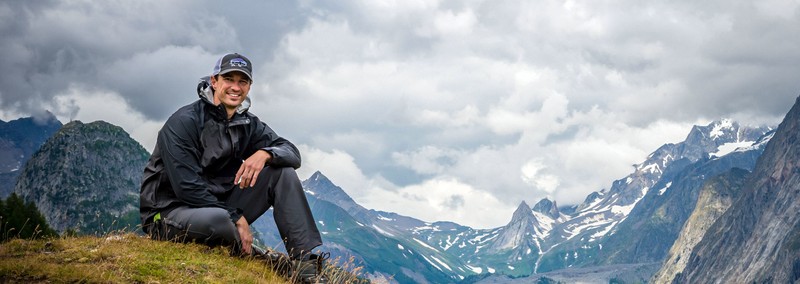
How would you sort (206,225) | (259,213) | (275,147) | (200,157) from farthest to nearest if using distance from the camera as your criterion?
(259,213)
(275,147)
(200,157)
(206,225)

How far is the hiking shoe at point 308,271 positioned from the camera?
10508 millimetres

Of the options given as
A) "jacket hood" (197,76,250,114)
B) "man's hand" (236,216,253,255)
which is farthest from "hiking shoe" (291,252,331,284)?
"jacket hood" (197,76,250,114)

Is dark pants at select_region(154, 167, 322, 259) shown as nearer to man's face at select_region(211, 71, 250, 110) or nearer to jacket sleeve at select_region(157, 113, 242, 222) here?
jacket sleeve at select_region(157, 113, 242, 222)

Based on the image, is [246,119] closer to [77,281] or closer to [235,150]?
[235,150]

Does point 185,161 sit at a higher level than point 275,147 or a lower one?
lower

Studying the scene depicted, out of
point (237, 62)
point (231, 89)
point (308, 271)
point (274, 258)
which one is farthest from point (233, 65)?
point (308, 271)

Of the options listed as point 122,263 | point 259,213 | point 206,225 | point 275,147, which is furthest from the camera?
point 259,213

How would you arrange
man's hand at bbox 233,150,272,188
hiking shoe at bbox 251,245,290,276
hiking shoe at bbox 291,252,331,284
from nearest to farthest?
hiking shoe at bbox 291,252,331,284
man's hand at bbox 233,150,272,188
hiking shoe at bbox 251,245,290,276

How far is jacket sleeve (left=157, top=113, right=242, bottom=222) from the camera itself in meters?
10.6

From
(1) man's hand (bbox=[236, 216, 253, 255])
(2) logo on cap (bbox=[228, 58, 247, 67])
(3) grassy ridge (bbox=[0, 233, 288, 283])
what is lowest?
(3) grassy ridge (bbox=[0, 233, 288, 283])

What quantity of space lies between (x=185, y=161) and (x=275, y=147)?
1.49 meters

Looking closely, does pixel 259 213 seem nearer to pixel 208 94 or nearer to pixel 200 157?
pixel 200 157

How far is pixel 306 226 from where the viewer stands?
1073cm

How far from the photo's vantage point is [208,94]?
1112cm
